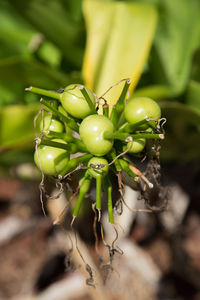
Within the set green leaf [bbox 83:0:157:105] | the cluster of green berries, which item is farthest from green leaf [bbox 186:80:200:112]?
the cluster of green berries

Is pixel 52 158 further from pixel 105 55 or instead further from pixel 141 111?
pixel 105 55

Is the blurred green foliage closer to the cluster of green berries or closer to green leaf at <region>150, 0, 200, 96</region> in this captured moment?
green leaf at <region>150, 0, 200, 96</region>

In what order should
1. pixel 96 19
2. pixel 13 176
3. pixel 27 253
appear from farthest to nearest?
pixel 27 253
pixel 13 176
pixel 96 19

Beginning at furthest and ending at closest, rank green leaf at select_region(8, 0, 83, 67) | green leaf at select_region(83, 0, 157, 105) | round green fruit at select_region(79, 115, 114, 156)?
green leaf at select_region(8, 0, 83, 67) < green leaf at select_region(83, 0, 157, 105) < round green fruit at select_region(79, 115, 114, 156)

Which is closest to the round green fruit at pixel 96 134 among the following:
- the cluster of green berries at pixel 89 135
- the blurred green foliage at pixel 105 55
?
the cluster of green berries at pixel 89 135

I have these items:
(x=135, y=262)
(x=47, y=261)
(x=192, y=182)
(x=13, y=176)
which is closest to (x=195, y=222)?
(x=192, y=182)

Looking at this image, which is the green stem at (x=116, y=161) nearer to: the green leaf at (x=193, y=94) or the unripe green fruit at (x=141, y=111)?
the unripe green fruit at (x=141, y=111)

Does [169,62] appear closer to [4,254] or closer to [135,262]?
[135,262]

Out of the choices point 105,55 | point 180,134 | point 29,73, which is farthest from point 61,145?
point 180,134
